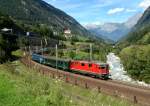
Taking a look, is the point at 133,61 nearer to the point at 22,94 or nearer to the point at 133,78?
the point at 133,78

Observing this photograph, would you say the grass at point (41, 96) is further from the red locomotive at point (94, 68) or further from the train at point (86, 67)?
the train at point (86, 67)

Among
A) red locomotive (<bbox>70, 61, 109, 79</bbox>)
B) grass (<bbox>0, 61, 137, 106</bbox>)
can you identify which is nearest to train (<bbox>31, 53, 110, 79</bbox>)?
red locomotive (<bbox>70, 61, 109, 79</bbox>)

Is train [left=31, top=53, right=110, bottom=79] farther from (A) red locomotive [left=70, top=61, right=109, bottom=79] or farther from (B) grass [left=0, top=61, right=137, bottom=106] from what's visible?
(B) grass [left=0, top=61, right=137, bottom=106]

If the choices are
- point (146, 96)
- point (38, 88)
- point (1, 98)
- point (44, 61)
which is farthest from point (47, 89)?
point (44, 61)

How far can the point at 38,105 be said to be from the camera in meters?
18.9

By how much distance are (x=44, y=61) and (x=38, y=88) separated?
84976 millimetres

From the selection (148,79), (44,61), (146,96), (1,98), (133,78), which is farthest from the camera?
(44,61)

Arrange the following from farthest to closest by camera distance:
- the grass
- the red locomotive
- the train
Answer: the train
the red locomotive
the grass

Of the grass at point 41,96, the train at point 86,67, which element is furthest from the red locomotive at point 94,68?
the grass at point 41,96

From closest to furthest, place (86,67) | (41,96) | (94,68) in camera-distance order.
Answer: (41,96)
(94,68)
(86,67)

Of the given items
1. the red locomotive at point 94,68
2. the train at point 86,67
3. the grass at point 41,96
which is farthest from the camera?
the train at point 86,67

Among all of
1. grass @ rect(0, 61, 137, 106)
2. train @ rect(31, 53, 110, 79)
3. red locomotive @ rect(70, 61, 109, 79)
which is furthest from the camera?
train @ rect(31, 53, 110, 79)

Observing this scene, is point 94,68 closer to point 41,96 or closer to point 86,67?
point 86,67

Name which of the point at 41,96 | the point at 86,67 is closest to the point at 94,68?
the point at 86,67
